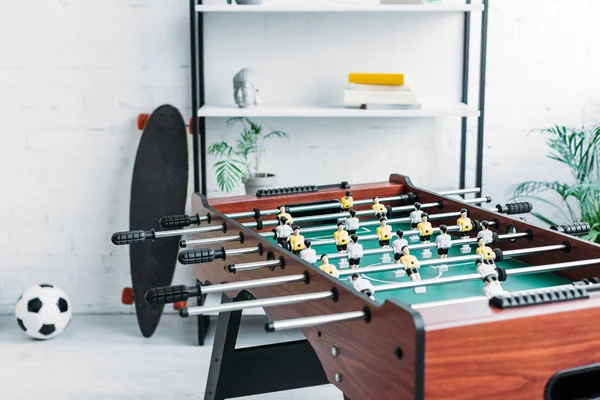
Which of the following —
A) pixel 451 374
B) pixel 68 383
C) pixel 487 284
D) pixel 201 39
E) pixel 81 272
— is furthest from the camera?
pixel 81 272

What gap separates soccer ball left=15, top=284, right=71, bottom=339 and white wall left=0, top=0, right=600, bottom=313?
0.34 metres

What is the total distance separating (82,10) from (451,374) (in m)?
2.60

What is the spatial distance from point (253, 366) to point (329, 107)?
137 centimetres

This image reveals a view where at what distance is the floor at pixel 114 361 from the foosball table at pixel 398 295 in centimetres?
69

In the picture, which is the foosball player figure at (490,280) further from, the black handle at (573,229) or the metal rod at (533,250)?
the black handle at (573,229)

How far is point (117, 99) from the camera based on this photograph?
11.0 ft

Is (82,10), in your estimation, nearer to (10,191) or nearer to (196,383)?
(10,191)

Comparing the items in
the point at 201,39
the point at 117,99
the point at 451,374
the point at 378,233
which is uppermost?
the point at 201,39

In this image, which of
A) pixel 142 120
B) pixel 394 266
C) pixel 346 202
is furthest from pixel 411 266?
pixel 142 120

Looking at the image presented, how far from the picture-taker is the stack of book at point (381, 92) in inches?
120

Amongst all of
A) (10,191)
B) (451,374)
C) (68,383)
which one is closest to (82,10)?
(10,191)

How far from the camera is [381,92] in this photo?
10.0 feet

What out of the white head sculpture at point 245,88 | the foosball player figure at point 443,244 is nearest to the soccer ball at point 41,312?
the white head sculpture at point 245,88

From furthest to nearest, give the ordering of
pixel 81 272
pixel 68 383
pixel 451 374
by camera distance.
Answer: pixel 81 272 → pixel 68 383 → pixel 451 374
